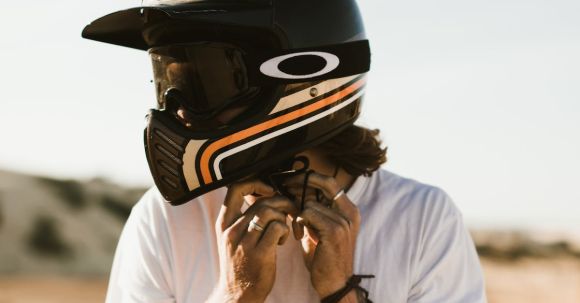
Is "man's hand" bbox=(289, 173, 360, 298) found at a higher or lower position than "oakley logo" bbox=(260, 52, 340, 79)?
lower

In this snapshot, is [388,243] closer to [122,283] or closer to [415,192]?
[415,192]

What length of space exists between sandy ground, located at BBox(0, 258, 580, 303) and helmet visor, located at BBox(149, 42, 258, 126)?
51.5 feet

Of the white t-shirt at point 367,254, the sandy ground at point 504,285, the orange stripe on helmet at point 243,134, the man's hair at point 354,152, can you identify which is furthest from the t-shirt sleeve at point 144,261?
the sandy ground at point 504,285

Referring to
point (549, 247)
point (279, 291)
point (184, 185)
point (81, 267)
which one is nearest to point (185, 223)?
point (184, 185)

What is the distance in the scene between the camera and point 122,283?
3363 millimetres

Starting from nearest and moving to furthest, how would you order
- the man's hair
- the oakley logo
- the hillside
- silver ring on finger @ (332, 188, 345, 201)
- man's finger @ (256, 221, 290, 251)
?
1. man's finger @ (256, 221, 290, 251)
2. silver ring on finger @ (332, 188, 345, 201)
3. the oakley logo
4. the man's hair
5. the hillside

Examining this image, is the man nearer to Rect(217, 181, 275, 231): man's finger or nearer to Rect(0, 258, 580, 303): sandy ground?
Rect(217, 181, 275, 231): man's finger

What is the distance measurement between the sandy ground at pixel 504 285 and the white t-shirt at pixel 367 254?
50.7 ft

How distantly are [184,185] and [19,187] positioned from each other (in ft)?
78.1

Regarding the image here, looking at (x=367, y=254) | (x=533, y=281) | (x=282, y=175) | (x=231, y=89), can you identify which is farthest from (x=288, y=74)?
(x=533, y=281)

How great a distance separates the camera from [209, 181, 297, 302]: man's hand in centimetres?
303

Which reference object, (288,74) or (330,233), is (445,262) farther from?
(288,74)

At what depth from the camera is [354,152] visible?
3.41 m

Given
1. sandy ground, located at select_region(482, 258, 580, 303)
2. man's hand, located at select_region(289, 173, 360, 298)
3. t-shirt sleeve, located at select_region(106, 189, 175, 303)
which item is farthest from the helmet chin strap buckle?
sandy ground, located at select_region(482, 258, 580, 303)
